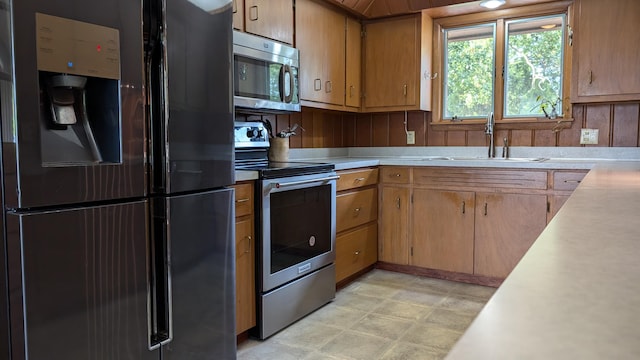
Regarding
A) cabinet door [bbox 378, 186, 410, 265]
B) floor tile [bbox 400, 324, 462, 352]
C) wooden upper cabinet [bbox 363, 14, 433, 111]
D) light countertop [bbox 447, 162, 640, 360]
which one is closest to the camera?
light countertop [bbox 447, 162, 640, 360]

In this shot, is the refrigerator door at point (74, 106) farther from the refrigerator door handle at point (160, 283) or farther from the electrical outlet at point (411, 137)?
the electrical outlet at point (411, 137)

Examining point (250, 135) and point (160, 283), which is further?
point (250, 135)

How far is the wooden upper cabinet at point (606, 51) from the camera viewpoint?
302 centimetres

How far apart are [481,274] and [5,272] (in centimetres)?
283

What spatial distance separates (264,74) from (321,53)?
0.78 meters

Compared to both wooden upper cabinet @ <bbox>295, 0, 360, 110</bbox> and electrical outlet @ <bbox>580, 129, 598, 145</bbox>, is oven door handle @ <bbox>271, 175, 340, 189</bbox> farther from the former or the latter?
electrical outlet @ <bbox>580, 129, 598, 145</bbox>

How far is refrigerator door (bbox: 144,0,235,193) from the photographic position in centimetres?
166

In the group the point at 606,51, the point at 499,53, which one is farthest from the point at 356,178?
the point at 606,51

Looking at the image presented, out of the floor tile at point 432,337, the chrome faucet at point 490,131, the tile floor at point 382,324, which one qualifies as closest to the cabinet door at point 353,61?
the chrome faucet at point 490,131

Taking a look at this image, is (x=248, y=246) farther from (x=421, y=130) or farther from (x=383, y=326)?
(x=421, y=130)

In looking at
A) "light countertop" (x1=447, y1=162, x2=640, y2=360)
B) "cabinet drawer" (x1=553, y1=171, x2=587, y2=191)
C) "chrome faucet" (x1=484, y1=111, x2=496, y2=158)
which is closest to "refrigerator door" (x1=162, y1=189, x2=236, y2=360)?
"light countertop" (x1=447, y1=162, x2=640, y2=360)

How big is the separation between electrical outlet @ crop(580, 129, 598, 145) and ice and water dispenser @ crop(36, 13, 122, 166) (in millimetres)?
3112

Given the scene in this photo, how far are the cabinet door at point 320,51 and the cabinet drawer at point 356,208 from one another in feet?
2.33

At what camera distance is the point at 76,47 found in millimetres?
1393
